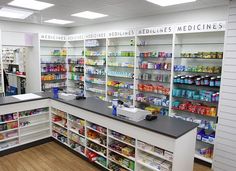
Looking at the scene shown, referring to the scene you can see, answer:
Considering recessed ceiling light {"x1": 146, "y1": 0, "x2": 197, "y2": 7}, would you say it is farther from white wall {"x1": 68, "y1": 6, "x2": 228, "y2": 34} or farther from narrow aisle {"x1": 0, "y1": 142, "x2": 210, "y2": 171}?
narrow aisle {"x1": 0, "y1": 142, "x2": 210, "y2": 171}

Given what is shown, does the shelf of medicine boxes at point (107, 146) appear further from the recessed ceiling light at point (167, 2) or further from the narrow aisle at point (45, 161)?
the recessed ceiling light at point (167, 2)

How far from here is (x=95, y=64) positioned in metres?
6.33

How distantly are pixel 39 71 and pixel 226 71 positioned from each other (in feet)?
18.4

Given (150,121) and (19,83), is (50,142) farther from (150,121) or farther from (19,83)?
(19,83)

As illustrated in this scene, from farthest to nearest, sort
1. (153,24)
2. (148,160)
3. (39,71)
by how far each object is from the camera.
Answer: (39,71) < (153,24) < (148,160)

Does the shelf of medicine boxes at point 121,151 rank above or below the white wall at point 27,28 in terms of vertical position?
below

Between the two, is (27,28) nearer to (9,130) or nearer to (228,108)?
(9,130)

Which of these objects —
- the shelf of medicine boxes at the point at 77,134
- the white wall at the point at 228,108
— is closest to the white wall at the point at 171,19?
the white wall at the point at 228,108

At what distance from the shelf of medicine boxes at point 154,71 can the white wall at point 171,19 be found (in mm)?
436

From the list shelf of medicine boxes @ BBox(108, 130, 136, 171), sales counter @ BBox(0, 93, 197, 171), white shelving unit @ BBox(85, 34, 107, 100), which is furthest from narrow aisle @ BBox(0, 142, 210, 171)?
white shelving unit @ BBox(85, 34, 107, 100)

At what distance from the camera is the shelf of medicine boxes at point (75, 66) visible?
6911 mm

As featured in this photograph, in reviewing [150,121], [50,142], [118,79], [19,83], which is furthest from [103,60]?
A: [19,83]

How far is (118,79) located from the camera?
6066 mm

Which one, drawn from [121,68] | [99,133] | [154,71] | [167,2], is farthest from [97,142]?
[167,2]
